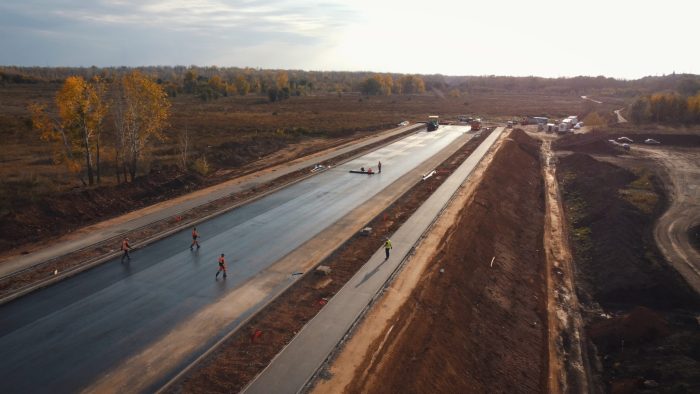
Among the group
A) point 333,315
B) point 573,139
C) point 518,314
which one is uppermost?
point 573,139

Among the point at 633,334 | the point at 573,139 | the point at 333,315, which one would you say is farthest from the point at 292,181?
the point at 573,139

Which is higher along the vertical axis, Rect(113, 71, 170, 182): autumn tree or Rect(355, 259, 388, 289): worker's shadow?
Rect(113, 71, 170, 182): autumn tree

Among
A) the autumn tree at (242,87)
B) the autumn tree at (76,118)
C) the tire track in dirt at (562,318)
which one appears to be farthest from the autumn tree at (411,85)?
the autumn tree at (76,118)

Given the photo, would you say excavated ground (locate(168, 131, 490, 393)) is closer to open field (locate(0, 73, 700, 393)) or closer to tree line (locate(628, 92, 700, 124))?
open field (locate(0, 73, 700, 393))

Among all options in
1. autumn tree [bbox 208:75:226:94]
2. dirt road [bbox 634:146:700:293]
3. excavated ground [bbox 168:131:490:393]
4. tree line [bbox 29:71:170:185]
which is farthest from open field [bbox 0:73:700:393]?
autumn tree [bbox 208:75:226:94]

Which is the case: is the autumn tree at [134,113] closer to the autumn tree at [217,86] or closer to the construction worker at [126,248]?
the construction worker at [126,248]

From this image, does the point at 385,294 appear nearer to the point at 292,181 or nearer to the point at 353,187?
the point at 353,187

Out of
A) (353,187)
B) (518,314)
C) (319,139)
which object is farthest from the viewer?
(319,139)
